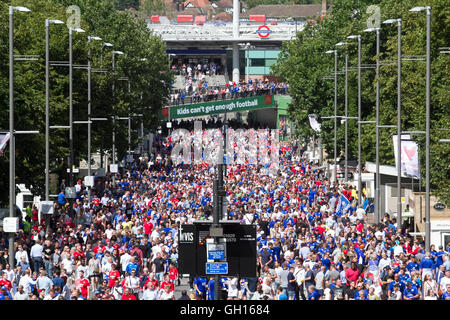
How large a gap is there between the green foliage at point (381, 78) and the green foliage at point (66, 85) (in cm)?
1096

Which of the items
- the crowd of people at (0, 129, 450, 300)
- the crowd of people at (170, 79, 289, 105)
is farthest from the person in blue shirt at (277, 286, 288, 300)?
the crowd of people at (170, 79, 289, 105)

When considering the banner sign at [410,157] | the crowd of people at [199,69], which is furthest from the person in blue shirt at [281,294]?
the crowd of people at [199,69]

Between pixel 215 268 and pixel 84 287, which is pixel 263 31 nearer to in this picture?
pixel 84 287

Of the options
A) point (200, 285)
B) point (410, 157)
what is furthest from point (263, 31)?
point (200, 285)

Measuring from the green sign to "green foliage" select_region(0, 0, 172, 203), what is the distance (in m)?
12.5

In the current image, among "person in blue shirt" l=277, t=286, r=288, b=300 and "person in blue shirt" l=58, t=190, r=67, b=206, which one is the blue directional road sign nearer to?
"person in blue shirt" l=277, t=286, r=288, b=300

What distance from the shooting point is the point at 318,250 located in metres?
31.7

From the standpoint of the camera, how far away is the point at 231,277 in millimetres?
24875

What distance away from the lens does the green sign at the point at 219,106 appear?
112812mm

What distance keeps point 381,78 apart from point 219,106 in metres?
63.7

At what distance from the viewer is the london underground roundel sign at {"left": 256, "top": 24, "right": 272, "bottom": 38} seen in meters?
162
